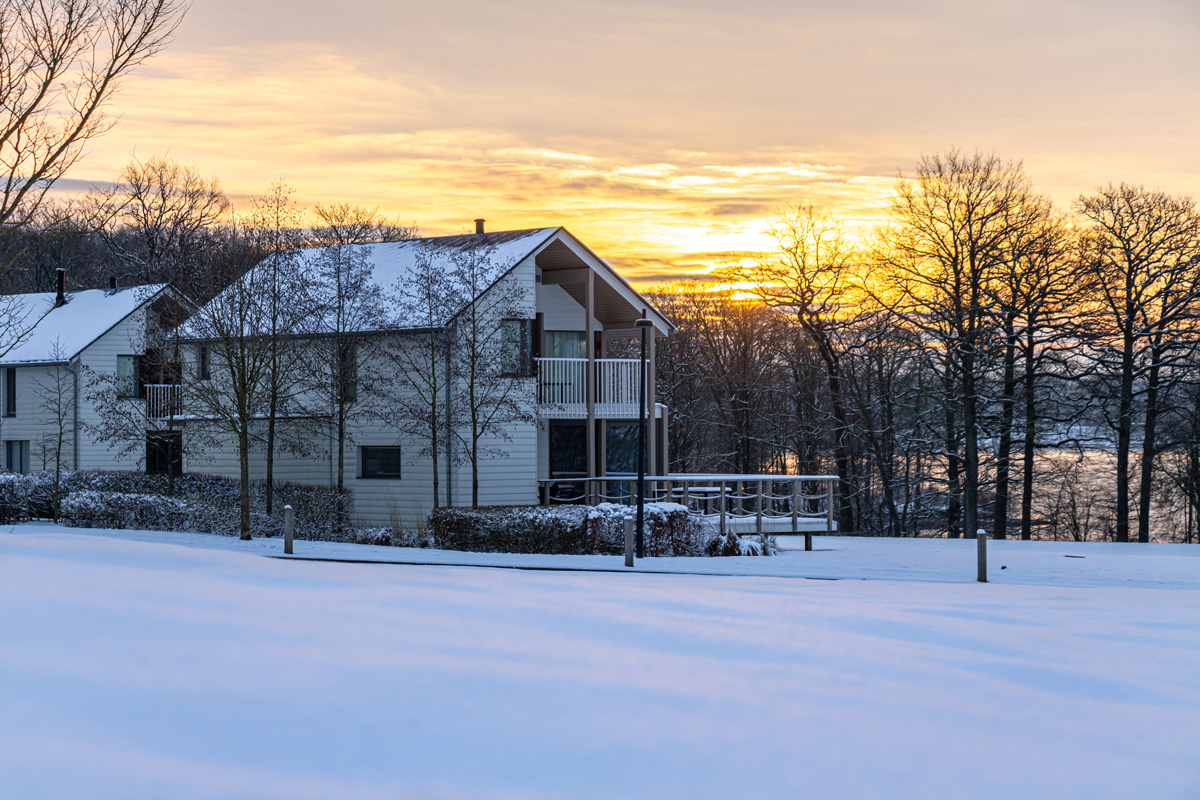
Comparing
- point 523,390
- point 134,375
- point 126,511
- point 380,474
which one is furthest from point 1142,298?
point 134,375

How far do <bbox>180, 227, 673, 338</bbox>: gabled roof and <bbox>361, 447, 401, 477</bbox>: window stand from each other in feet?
12.1

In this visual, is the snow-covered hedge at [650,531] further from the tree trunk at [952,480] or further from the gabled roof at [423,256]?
the tree trunk at [952,480]

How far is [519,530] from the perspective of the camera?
80.9 feet

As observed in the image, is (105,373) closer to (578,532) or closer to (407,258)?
(407,258)

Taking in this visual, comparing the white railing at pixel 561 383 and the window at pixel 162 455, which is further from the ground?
the white railing at pixel 561 383

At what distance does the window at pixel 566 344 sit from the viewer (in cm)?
3400

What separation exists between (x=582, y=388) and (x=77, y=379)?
68.1 ft

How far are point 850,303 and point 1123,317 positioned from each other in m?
10.0

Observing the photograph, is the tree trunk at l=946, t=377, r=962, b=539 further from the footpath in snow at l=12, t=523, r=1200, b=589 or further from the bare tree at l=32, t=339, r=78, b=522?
the bare tree at l=32, t=339, r=78, b=522

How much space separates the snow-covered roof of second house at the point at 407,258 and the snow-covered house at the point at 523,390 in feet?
0.20

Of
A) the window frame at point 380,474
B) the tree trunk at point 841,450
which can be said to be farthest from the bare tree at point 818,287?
the window frame at point 380,474

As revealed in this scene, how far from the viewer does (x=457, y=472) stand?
3055 cm

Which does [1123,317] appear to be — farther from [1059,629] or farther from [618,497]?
[1059,629]

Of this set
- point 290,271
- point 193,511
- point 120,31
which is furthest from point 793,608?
point 290,271
